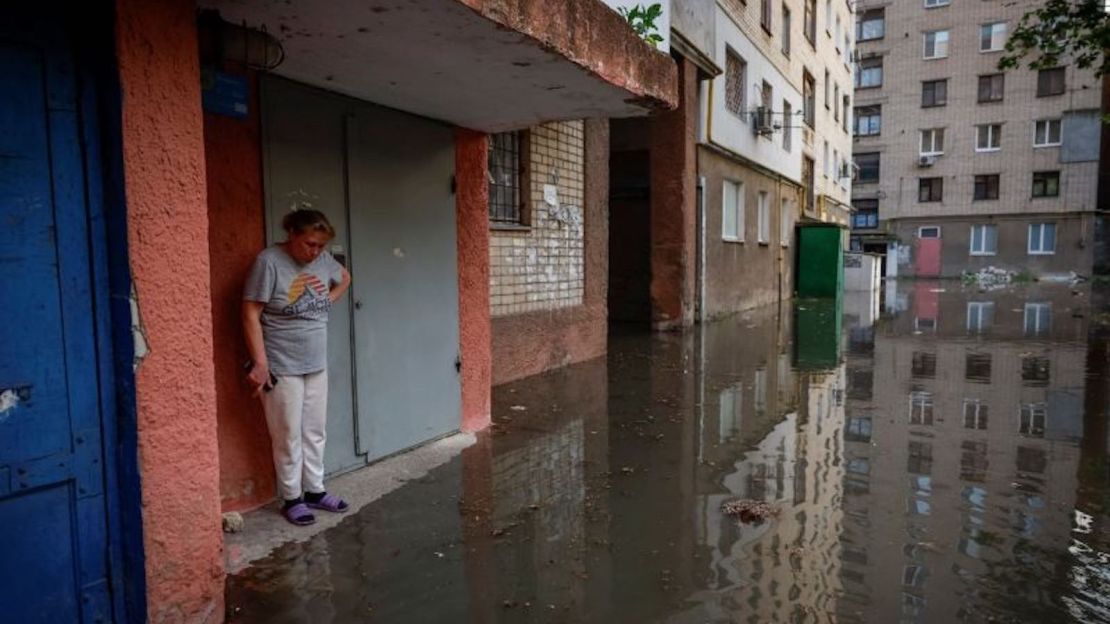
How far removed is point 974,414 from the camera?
6.29 metres

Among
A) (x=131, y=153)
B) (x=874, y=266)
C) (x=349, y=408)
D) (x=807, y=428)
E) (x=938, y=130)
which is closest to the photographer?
(x=131, y=153)

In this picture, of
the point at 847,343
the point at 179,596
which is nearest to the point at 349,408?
the point at 179,596

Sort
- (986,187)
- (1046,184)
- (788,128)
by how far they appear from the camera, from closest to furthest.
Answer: (788,128) → (1046,184) → (986,187)

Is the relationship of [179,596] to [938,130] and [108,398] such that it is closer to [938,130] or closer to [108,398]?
[108,398]

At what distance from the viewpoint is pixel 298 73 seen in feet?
12.1

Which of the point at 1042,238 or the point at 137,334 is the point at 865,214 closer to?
the point at 1042,238

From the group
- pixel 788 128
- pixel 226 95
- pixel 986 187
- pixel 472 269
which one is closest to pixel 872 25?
pixel 986 187

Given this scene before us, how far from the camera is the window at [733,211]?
1485 centimetres

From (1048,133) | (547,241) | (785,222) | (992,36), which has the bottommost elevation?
(547,241)

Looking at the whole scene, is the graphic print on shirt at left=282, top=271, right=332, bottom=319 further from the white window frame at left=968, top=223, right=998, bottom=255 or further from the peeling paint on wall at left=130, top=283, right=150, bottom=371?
the white window frame at left=968, top=223, right=998, bottom=255

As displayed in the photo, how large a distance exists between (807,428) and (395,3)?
4.71 meters

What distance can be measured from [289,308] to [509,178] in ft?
14.0

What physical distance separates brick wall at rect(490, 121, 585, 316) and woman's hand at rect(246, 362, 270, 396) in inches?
145

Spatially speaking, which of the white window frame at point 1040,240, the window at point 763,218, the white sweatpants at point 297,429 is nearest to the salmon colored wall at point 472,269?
the white sweatpants at point 297,429
